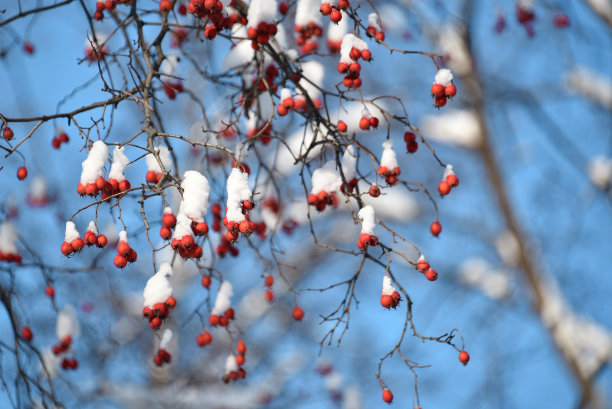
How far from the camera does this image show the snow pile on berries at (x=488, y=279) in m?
8.66

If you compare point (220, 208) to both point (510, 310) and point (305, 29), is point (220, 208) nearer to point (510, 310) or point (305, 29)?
point (305, 29)

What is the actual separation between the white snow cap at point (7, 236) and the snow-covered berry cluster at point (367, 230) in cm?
201

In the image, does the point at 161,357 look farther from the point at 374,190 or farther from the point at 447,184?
the point at 447,184

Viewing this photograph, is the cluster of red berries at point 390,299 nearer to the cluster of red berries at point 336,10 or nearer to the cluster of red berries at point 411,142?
the cluster of red berries at point 411,142

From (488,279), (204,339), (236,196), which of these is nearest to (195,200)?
(236,196)

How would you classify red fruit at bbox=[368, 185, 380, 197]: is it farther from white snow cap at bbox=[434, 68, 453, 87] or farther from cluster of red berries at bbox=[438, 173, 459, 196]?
white snow cap at bbox=[434, 68, 453, 87]

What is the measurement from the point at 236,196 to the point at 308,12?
116 centimetres

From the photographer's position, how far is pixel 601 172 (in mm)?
7441

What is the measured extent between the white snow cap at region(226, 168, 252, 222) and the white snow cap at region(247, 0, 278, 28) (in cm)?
67

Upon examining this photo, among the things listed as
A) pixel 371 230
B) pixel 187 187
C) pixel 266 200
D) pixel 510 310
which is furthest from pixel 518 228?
pixel 187 187

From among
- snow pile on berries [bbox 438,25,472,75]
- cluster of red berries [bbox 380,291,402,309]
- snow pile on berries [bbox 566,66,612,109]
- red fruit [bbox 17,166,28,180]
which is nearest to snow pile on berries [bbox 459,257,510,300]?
snow pile on berries [bbox 566,66,612,109]

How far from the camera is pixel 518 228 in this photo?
307 inches

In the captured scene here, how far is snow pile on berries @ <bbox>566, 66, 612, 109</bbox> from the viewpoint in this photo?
7.68 meters

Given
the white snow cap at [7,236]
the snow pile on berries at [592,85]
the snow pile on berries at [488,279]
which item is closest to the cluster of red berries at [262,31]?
the white snow cap at [7,236]
